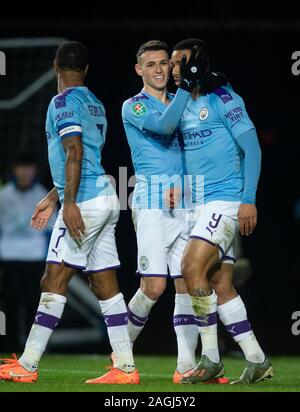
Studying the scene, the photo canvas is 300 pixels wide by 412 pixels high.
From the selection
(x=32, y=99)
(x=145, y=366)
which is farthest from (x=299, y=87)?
(x=145, y=366)

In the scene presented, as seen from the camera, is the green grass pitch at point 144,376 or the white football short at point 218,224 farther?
the white football short at point 218,224

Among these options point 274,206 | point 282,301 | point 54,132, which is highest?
point 54,132

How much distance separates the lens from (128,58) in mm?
13789

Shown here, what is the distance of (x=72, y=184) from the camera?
758cm

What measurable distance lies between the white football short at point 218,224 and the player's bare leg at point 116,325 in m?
0.60

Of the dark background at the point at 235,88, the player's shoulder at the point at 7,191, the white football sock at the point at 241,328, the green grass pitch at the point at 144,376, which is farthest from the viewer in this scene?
the dark background at the point at 235,88

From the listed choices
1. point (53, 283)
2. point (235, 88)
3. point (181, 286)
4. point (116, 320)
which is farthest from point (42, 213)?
point (235, 88)

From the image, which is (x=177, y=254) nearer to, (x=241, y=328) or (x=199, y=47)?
(x=241, y=328)

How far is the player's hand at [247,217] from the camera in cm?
770

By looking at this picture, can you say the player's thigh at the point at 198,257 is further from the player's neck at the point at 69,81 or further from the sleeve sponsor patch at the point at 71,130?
the player's neck at the point at 69,81

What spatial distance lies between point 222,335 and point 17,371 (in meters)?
Answer: 4.74

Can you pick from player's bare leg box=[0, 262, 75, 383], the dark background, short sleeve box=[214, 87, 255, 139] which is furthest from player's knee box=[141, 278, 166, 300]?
the dark background

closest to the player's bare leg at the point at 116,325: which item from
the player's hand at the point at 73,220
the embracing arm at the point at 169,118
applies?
the player's hand at the point at 73,220

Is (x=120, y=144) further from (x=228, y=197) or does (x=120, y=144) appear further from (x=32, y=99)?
(x=228, y=197)
